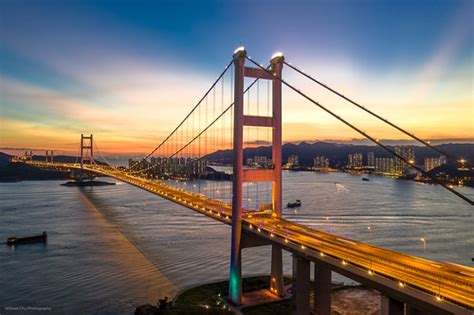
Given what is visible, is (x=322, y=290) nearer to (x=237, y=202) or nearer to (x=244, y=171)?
(x=237, y=202)

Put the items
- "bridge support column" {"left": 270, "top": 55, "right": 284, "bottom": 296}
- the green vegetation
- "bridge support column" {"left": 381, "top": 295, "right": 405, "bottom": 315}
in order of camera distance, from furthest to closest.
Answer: "bridge support column" {"left": 270, "top": 55, "right": 284, "bottom": 296}
the green vegetation
"bridge support column" {"left": 381, "top": 295, "right": 405, "bottom": 315}

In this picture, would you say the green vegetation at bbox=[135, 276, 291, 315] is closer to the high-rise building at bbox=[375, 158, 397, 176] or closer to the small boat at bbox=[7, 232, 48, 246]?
the small boat at bbox=[7, 232, 48, 246]

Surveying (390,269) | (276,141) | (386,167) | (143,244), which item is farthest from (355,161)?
(390,269)

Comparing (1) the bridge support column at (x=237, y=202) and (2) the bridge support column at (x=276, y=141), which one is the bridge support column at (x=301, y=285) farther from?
(2) the bridge support column at (x=276, y=141)

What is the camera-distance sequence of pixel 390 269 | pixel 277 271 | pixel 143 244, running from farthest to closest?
pixel 143 244 < pixel 277 271 < pixel 390 269

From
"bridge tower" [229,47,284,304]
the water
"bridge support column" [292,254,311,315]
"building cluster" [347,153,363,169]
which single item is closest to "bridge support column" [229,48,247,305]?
"bridge tower" [229,47,284,304]

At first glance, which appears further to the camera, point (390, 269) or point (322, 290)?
point (322, 290)

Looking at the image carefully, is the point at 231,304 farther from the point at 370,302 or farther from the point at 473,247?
the point at 473,247
